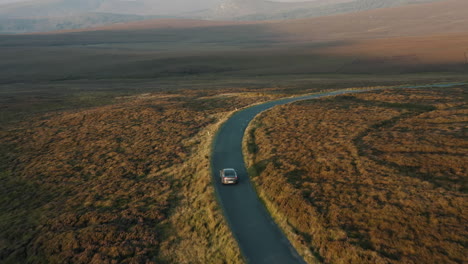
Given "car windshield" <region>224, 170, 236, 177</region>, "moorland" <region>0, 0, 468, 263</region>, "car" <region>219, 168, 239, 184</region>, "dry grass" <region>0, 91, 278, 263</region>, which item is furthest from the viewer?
"car windshield" <region>224, 170, 236, 177</region>

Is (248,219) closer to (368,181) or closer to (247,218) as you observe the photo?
(247,218)

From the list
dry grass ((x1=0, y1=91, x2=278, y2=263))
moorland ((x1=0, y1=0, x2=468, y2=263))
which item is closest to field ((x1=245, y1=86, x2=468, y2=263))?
moorland ((x1=0, y1=0, x2=468, y2=263))

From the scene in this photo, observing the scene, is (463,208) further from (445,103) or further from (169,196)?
(445,103)

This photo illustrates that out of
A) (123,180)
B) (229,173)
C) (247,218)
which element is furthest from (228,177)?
(123,180)

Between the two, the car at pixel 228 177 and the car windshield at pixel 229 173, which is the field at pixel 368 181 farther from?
the car windshield at pixel 229 173

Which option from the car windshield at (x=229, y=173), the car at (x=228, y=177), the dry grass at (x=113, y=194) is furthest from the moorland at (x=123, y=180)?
the car windshield at (x=229, y=173)

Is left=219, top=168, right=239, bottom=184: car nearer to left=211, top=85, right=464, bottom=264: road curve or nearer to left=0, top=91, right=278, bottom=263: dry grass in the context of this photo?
left=211, top=85, right=464, bottom=264: road curve
